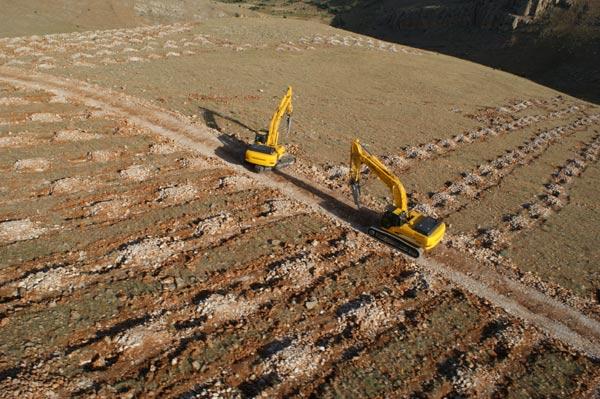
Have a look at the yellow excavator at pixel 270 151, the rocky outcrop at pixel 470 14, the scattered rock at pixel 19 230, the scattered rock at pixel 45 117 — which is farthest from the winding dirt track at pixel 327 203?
the rocky outcrop at pixel 470 14

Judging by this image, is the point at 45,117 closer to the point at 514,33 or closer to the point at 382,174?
the point at 382,174

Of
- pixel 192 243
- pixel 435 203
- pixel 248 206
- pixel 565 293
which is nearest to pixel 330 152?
pixel 435 203

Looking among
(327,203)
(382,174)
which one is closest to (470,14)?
(327,203)

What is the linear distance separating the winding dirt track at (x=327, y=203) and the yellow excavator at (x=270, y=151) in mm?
788

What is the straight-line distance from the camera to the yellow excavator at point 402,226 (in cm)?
1988

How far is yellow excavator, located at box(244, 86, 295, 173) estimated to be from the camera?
2583 centimetres

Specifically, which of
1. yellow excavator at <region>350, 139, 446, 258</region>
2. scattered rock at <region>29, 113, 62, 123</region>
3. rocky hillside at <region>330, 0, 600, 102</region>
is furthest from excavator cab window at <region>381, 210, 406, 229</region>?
rocky hillside at <region>330, 0, 600, 102</region>

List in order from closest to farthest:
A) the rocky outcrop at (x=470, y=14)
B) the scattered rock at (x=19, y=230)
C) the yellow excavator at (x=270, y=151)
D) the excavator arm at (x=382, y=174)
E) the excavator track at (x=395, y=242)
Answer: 1. the scattered rock at (x=19, y=230)
2. the excavator arm at (x=382, y=174)
3. the excavator track at (x=395, y=242)
4. the yellow excavator at (x=270, y=151)
5. the rocky outcrop at (x=470, y=14)

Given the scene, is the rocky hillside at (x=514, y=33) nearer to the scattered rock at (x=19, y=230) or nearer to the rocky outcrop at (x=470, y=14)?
the rocky outcrop at (x=470, y=14)

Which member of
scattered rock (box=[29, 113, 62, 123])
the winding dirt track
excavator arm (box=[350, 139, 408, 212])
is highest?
excavator arm (box=[350, 139, 408, 212])

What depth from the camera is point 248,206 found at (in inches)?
926

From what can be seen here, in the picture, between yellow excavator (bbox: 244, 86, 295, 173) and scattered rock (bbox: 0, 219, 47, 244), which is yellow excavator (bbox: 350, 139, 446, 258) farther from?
scattered rock (bbox: 0, 219, 47, 244)

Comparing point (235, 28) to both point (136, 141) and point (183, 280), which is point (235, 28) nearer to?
point (136, 141)

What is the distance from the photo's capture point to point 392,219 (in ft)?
68.1
